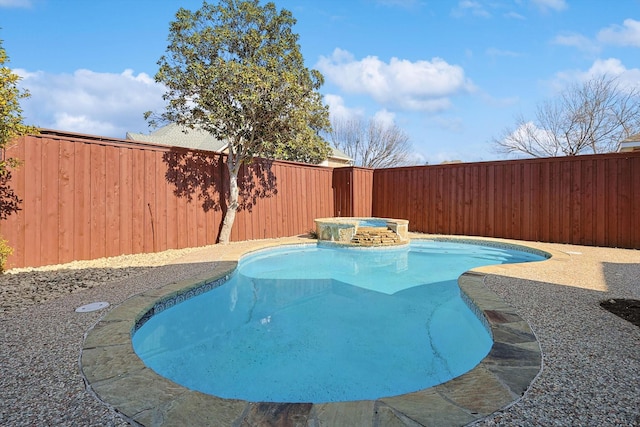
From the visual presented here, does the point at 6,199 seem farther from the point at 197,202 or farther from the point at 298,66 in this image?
the point at 298,66

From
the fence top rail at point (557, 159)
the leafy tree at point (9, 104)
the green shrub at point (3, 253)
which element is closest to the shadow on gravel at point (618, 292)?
the fence top rail at point (557, 159)

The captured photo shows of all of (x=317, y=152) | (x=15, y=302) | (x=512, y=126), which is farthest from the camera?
(x=512, y=126)

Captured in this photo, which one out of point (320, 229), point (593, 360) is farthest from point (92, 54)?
point (593, 360)

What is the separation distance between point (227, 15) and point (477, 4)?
6155 mm

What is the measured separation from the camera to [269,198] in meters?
8.93

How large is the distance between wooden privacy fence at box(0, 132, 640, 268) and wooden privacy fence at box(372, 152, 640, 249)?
0.02 m

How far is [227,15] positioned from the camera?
691cm

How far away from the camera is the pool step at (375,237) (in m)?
8.02

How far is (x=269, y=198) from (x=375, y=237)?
2.99 meters

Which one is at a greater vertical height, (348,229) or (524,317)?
(348,229)

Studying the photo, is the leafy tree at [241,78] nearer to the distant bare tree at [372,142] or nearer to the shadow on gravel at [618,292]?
the shadow on gravel at [618,292]

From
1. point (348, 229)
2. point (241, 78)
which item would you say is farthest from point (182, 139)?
point (348, 229)

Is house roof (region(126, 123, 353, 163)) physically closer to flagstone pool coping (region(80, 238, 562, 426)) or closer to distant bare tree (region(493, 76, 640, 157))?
distant bare tree (region(493, 76, 640, 157))

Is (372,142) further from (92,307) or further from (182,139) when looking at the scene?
(92,307)
